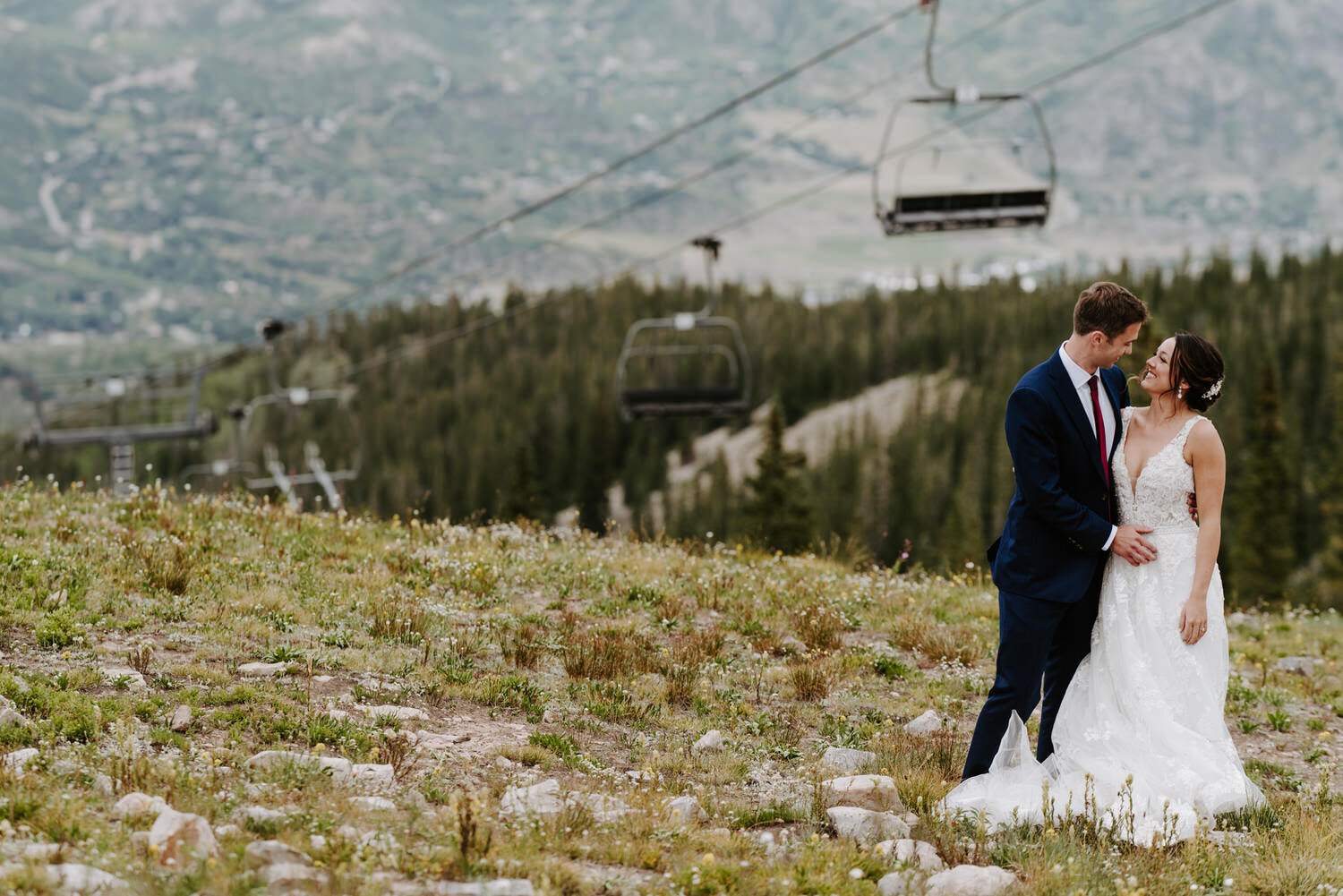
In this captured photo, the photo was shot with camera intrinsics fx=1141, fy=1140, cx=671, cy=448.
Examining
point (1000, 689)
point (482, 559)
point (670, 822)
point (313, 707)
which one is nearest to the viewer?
point (670, 822)

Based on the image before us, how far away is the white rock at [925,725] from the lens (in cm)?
854

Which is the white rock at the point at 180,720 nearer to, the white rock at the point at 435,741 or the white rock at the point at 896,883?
the white rock at the point at 435,741

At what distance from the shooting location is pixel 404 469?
467 feet

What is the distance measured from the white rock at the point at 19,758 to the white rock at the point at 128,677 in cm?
120

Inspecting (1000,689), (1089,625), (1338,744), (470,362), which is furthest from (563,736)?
(470,362)

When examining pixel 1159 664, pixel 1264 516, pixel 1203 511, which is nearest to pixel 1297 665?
pixel 1159 664

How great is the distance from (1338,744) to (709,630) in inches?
211

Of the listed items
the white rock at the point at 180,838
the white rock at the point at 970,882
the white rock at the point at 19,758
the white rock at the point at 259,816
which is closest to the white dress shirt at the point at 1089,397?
the white rock at the point at 970,882

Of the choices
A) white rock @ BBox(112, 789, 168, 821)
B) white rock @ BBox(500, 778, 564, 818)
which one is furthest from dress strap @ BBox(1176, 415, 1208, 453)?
white rock @ BBox(112, 789, 168, 821)

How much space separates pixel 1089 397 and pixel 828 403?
158896 mm

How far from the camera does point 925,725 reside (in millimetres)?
8602

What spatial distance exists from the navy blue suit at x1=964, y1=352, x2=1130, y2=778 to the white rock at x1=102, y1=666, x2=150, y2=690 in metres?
5.33

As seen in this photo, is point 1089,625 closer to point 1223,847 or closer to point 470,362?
point 1223,847

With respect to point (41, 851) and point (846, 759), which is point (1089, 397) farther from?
point (41, 851)
